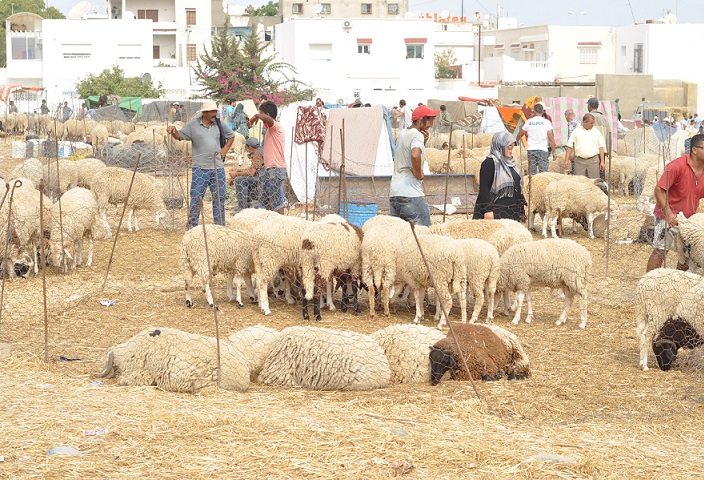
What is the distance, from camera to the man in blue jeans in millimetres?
10242

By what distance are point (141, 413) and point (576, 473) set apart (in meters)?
2.72

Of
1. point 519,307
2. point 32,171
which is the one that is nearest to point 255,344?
point 519,307

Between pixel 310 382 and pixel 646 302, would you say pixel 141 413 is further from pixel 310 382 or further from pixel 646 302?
pixel 646 302

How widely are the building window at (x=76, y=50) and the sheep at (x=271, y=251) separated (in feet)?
186

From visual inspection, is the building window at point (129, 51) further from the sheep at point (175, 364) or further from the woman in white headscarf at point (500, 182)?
the sheep at point (175, 364)

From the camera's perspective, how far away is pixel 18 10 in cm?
9944

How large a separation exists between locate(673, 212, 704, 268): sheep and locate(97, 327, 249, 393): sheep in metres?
4.70

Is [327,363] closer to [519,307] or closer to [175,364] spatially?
[175,364]

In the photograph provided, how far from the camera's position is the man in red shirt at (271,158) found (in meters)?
13.0

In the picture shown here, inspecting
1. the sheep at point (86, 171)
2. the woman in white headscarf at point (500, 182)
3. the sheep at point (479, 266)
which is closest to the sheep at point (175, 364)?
the sheep at point (479, 266)

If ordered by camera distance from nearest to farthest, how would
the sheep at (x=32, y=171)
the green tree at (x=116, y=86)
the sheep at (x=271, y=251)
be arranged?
1. the sheep at (x=271, y=251)
2. the sheep at (x=32, y=171)
3. the green tree at (x=116, y=86)

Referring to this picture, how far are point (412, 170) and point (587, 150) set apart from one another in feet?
20.6

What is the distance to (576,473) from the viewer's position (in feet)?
17.1

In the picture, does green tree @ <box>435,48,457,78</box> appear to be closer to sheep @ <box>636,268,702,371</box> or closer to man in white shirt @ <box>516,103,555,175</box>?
man in white shirt @ <box>516,103,555,175</box>
